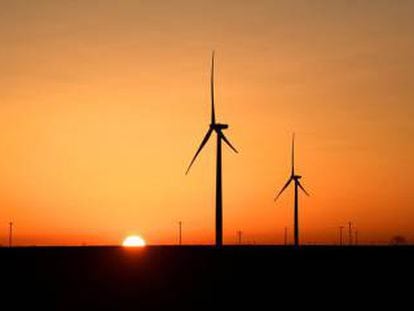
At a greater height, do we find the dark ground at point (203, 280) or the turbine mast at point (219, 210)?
the turbine mast at point (219, 210)

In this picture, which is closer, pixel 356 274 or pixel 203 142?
pixel 356 274

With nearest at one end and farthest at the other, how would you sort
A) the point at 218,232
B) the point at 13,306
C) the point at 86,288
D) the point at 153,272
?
the point at 13,306
the point at 86,288
the point at 153,272
the point at 218,232

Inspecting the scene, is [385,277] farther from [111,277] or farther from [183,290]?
[111,277]

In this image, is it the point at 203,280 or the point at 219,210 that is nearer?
the point at 203,280

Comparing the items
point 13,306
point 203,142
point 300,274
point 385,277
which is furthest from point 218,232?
point 13,306

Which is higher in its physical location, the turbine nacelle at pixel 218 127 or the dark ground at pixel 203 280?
the turbine nacelle at pixel 218 127

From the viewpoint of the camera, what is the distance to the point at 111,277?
303 feet

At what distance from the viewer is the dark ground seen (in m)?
74.4

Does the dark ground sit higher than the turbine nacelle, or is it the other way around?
the turbine nacelle

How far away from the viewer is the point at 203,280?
8981 centimetres

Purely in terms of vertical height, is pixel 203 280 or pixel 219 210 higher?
pixel 219 210

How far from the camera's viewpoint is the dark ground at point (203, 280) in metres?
74.4

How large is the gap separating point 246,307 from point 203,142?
56251mm

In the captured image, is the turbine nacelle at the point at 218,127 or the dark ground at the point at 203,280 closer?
the dark ground at the point at 203,280
